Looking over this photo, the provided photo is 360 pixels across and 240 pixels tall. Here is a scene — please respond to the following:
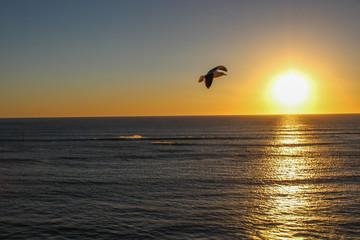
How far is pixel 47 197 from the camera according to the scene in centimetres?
3338

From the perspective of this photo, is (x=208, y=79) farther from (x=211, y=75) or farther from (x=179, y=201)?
(x=179, y=201)

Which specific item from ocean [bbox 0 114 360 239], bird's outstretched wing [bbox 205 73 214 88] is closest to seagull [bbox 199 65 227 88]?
bird's outstretched wing [bbox 205 73 214 88]

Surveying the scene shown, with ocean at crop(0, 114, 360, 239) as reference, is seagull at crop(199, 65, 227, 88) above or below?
above

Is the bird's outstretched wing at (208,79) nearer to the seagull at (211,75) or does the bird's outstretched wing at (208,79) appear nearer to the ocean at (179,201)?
the seagull at (211,75)

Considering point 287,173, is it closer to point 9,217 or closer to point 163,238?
point 163,238

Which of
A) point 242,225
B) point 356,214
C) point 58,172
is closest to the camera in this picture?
point 242,225

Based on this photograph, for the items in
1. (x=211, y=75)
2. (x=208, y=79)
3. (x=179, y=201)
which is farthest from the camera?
(x=179, y=201)

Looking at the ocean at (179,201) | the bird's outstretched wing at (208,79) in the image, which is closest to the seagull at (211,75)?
the bird's outstretched wing at (208,79)

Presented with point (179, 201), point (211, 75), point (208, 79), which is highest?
point (211, 75)

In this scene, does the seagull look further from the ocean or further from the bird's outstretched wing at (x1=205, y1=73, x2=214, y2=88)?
the ocean

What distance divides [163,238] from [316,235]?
1099cm

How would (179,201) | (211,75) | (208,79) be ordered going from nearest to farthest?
1. (208,79)
2. (211,75)
3. (179,201)

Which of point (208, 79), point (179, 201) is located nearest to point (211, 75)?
point (208, 79)

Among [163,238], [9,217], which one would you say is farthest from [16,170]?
[163,238]
